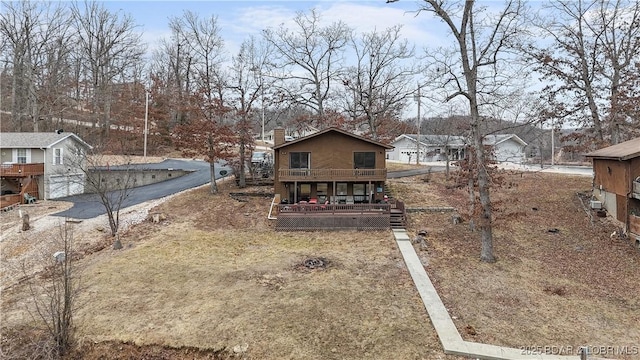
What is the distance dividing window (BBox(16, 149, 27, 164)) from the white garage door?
7.61 ft

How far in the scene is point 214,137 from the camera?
24.5 metres

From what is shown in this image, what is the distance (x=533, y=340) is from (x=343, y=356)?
4.78 metres

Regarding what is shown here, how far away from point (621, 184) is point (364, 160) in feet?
42.1

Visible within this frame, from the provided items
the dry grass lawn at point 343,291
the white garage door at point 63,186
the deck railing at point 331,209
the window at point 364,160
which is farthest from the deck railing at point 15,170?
the window at point 364,160

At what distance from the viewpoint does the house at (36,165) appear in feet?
83.1

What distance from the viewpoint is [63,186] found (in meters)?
27.6

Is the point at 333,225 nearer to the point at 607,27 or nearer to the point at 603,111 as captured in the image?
the point at 603,111

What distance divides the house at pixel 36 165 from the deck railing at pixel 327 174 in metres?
15.6

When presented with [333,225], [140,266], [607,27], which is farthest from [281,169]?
[607,27]

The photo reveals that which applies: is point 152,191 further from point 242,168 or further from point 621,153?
point 621,153

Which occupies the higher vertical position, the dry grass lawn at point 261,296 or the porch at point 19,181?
the porch at point 19,181

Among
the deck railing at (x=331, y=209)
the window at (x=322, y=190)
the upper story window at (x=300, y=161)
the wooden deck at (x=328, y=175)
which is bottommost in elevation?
the deck railing at (x=331, y=209)

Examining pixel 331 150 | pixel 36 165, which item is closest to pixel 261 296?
pixel 331 150

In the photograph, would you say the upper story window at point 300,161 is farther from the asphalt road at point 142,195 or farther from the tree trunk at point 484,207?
the tree trunk at point 484,207
